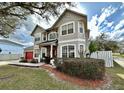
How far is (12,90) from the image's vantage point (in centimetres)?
569

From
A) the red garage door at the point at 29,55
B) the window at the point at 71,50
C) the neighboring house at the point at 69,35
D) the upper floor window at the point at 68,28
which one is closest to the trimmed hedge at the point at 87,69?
the neighboring house at the point at 69,35

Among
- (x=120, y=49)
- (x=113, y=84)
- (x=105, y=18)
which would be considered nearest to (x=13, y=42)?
(x=105, y=18)

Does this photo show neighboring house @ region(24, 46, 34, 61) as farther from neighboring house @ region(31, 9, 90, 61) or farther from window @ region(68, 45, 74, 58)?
window @ region(68, 45, 74, 58)

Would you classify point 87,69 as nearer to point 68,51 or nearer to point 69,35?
point 68,51

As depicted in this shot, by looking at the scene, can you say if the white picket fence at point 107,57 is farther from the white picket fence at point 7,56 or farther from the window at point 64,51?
the white picket fence at point 7,56

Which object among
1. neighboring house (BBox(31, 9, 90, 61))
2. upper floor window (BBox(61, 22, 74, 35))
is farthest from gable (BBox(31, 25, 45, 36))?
upper floor window (BBox(61, 22, 74, 35))

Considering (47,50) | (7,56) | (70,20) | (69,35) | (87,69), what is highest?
(70,20)

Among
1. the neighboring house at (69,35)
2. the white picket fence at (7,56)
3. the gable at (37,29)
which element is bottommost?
the white picket fence at (7,56)

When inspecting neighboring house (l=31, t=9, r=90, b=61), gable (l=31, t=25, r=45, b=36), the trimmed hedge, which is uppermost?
gable (l=31, t=25, r=45, b=36)

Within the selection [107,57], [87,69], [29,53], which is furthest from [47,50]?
[87,69]

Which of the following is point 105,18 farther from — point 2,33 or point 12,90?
point 12,90

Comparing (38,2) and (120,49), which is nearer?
(38,2)

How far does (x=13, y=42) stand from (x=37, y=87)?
19.0 metres

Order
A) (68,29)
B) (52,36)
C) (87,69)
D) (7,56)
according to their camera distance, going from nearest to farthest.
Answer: (87,69), (68,29), (52,36), (7,56)
